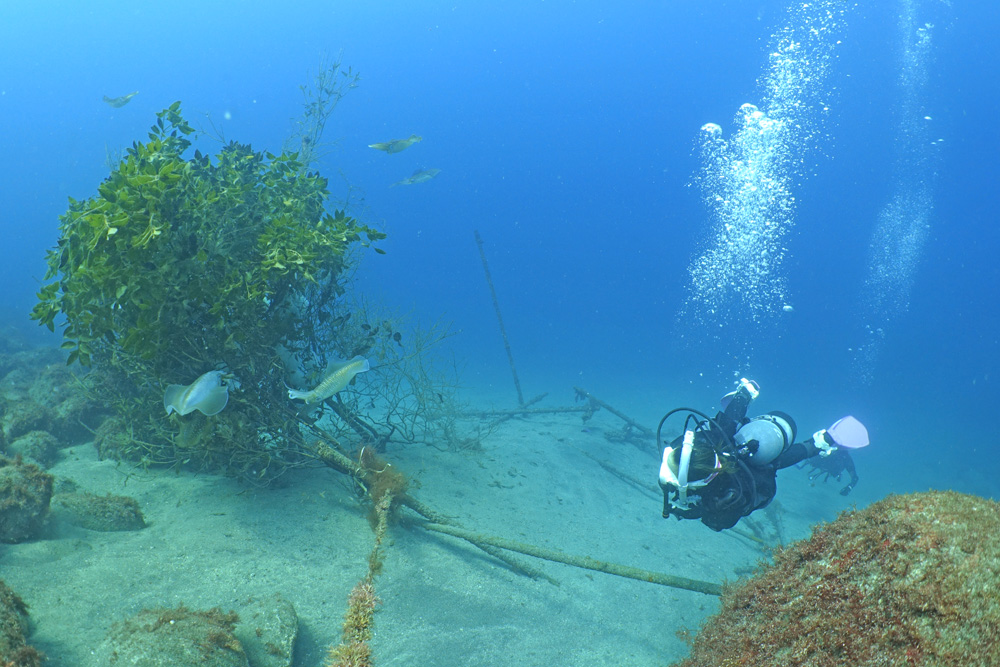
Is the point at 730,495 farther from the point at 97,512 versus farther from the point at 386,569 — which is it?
the point at 97,512

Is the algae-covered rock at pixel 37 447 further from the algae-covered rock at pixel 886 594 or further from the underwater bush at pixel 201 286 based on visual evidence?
the algae-covered rock at pixel 886 594

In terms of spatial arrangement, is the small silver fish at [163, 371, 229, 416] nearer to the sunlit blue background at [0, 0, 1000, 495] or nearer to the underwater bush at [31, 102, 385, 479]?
the underwater bush at [31, 102, 385, 479]

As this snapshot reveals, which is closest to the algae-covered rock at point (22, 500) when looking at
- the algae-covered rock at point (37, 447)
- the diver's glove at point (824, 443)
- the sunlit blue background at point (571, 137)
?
the algae-covered rock at point (37, 447)

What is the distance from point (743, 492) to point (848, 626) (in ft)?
6.25

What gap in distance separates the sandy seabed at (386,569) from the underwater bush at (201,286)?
0.66 m

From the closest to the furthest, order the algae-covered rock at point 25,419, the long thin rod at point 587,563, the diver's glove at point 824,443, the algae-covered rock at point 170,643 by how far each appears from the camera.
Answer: the algae-covered rock at point 170,643 < the long thin rod at point 587,563 < the diver's glove at point 824,443 < the algae-covered rock at point 25,419

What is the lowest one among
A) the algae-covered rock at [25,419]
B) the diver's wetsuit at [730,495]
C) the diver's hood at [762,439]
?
the algae-covered rock at [25,419]

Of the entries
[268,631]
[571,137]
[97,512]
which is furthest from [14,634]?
[571,137]

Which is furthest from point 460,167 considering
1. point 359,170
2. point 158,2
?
point 158,2

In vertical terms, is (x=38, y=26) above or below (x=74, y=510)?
above

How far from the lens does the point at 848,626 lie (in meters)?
2.02

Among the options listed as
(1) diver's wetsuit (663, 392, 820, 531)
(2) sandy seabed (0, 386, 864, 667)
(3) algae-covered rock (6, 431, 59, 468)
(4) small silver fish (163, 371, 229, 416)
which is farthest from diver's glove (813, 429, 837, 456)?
(3) algae-covered rock (6, 431, 59, 468)

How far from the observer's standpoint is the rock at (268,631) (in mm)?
3211

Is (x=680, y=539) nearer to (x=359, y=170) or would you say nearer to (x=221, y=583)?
(x=221, y=583)
